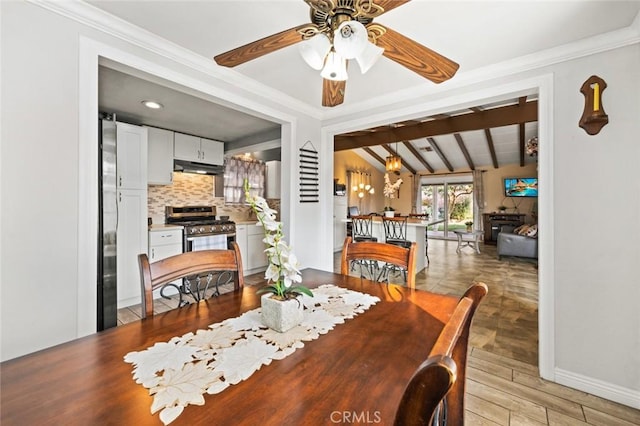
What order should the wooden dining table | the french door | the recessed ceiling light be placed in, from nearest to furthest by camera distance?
the wooden dining table
the recessed ceiling light
the french door

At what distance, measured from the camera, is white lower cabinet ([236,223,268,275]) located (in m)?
4.34

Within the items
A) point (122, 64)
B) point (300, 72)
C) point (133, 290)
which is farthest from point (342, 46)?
point (133, 290)

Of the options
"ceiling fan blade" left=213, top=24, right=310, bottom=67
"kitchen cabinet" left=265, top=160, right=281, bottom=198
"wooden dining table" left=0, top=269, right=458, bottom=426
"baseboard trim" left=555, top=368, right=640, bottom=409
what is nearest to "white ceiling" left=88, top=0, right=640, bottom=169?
"ceiling fan blade" left=213, top=24, right=310, bottom=67

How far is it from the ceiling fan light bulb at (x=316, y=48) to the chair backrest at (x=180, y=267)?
1013mm

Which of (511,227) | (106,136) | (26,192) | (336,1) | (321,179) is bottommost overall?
(511,227)

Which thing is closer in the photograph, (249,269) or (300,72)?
(300,72)

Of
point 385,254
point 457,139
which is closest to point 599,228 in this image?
point 385,254

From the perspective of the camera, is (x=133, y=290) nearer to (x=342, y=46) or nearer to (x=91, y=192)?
(x=91, y=192)

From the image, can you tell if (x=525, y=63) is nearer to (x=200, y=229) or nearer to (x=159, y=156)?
(x=200, y=229)

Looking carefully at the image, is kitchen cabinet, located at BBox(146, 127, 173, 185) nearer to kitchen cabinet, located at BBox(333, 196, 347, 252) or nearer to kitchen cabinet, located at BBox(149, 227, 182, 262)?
kitchen cabinet, located at BBox(149, 227, 182, 262)

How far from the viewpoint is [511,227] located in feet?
24.5

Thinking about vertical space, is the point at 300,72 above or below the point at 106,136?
above

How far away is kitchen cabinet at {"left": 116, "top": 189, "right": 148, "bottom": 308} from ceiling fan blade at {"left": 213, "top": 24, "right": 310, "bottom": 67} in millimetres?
2524

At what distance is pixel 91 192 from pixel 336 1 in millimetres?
1636
